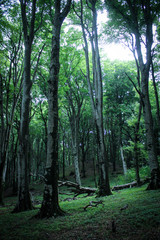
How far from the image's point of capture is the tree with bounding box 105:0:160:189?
688cm

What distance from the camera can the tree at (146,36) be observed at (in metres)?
6.88

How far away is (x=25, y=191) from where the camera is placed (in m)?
6.30

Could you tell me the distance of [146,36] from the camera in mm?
7988

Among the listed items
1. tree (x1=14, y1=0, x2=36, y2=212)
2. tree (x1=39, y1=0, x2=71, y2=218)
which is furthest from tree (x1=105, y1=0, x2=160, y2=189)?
tree (x1=14, y1=0, x2=36, y2=212)

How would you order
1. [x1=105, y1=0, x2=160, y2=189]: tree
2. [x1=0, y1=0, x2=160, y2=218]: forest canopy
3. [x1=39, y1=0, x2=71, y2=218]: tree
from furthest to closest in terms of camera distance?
[x1=105, y1=0, x2=160, y2=189]: tree, [x1=0, y1=0, x2=160, y2=218]: forest canopy, [x1=39, y1=0, x2=71, y2=218]: tree

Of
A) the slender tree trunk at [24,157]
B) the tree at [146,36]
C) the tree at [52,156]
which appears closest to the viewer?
the tree at [52,156]

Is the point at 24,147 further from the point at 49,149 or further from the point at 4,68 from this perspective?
the point at 4,68

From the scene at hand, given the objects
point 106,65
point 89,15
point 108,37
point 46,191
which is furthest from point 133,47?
point 46,191

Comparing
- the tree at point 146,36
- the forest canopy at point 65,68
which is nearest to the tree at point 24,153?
the forest canopy at point 65,68

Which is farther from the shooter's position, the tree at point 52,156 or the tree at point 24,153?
the tree at point 24,153

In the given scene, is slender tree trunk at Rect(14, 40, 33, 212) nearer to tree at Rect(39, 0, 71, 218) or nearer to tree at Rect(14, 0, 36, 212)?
tree at Rect(14, 0, 36, 212)

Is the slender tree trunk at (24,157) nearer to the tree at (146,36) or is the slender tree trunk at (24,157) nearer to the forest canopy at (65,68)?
the forest canopy at (65,68)

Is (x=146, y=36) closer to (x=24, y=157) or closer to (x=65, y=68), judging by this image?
(x=65, y=68)

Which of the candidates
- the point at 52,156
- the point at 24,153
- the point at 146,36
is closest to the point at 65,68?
the point at 146,36
